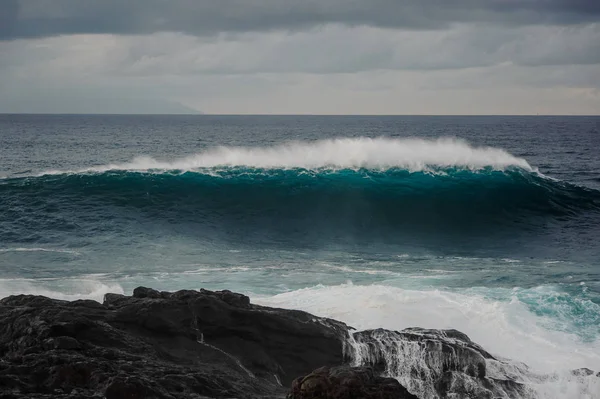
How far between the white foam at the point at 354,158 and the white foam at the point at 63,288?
14.4 m

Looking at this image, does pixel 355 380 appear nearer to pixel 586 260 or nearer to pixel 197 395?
pixel 197 395

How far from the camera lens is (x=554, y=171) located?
44156mm

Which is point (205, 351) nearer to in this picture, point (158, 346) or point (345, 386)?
point (158, 346)

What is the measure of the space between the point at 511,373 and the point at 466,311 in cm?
321

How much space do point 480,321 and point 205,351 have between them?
5.68 meters

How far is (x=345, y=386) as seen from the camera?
6.93 metres

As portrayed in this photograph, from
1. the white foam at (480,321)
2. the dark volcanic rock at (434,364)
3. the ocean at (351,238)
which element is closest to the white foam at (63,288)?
the ocean at (351,238)

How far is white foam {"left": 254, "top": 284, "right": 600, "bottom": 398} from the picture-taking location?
10.3m

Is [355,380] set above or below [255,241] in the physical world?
above

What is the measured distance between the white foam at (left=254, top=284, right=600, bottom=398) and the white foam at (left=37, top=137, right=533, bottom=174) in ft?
55.3

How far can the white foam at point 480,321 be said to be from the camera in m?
10.3

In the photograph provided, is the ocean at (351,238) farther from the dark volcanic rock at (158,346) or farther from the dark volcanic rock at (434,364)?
the dark volcanic rock at (158,346)

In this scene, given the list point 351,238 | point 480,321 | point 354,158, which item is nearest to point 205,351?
point 480,321

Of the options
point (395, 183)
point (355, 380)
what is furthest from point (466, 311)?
point (395, 183)
